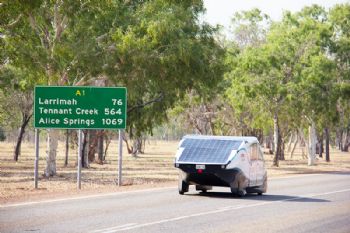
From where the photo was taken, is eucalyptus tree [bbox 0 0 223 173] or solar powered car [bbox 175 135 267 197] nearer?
solar powered car [bbox 175 135 267 197]

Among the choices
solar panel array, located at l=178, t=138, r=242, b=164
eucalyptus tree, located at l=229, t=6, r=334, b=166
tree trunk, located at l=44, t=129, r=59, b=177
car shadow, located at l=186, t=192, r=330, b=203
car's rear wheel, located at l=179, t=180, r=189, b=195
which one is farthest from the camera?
eucalyptus tree, located at l=229, t=6, r=334, b=166

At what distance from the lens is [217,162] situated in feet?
74.0

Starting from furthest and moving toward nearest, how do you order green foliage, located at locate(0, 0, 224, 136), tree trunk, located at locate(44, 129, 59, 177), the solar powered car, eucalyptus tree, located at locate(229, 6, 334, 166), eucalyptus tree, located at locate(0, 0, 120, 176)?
eucalyptus tree, located at locate(229, 6, 334, 166) → tree trunk, located at locate(44, 129, 59, 177) → green foliage, located at locate(0, 0, 224, 136) → eucalyptus tree, located at locate(0, 0, 120, 176) → the solar powered car

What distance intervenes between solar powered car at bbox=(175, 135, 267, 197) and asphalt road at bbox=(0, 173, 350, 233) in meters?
0.46

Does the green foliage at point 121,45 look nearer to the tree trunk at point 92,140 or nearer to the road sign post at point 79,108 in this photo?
the road sign post at point 79,108

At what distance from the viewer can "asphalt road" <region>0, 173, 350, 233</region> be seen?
1436 centimetres

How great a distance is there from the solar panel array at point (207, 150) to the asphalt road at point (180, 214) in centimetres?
103

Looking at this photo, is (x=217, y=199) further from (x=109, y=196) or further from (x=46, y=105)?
(x=46, y=105)

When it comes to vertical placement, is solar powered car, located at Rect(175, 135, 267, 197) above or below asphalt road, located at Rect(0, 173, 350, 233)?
above

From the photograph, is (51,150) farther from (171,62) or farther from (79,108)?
(79,108)

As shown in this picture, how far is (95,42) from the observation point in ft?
113

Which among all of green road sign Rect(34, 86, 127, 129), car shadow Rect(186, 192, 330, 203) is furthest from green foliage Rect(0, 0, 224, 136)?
car shadow Rect(186, 192, 330, 203)

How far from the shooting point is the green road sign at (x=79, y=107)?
27.5 meters

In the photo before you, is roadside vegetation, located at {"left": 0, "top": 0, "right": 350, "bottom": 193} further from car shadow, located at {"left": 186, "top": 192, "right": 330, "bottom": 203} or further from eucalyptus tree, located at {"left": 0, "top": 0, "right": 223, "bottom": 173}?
car shadow, located at {"left": 186, "top": 192, "right": 330, "bottom": 203}
